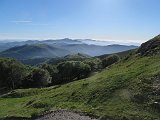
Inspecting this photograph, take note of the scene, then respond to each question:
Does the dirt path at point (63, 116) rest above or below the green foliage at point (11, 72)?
above

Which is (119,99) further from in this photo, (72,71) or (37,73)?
(72,71)

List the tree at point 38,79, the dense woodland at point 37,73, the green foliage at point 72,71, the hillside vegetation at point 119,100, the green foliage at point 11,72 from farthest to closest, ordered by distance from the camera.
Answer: the green foliage at point 72,71, the tree at point 38,79, the dense woodland at point 37,73, the green foliage at point 11,72, the hillside vegetation at point 119,100

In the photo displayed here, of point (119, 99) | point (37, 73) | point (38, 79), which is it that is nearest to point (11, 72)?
point (37, 73)

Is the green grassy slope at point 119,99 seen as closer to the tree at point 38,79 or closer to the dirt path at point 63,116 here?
the dirt path at point 63,116

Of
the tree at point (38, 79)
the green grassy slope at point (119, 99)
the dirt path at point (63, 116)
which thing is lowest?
the tree at point (38, 79)

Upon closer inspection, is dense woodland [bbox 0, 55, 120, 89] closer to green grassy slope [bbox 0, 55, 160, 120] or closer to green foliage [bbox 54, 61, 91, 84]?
green foliage [bbox 54, 61, 91, 84]

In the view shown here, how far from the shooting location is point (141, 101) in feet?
94.6

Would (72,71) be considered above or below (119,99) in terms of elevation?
below

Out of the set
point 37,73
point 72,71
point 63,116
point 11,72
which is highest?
point 63,116

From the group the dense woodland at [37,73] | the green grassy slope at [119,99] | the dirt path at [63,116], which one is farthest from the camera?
the dense woodland at [37,73]

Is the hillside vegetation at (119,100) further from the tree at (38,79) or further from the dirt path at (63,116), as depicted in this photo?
the tree at (38,79)

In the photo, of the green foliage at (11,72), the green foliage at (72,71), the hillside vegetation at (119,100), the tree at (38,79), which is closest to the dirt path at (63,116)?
the hillside vegetation at (119,100)

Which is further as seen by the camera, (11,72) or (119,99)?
(11,72)

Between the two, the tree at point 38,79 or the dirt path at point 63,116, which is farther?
the tree at point 38,79
